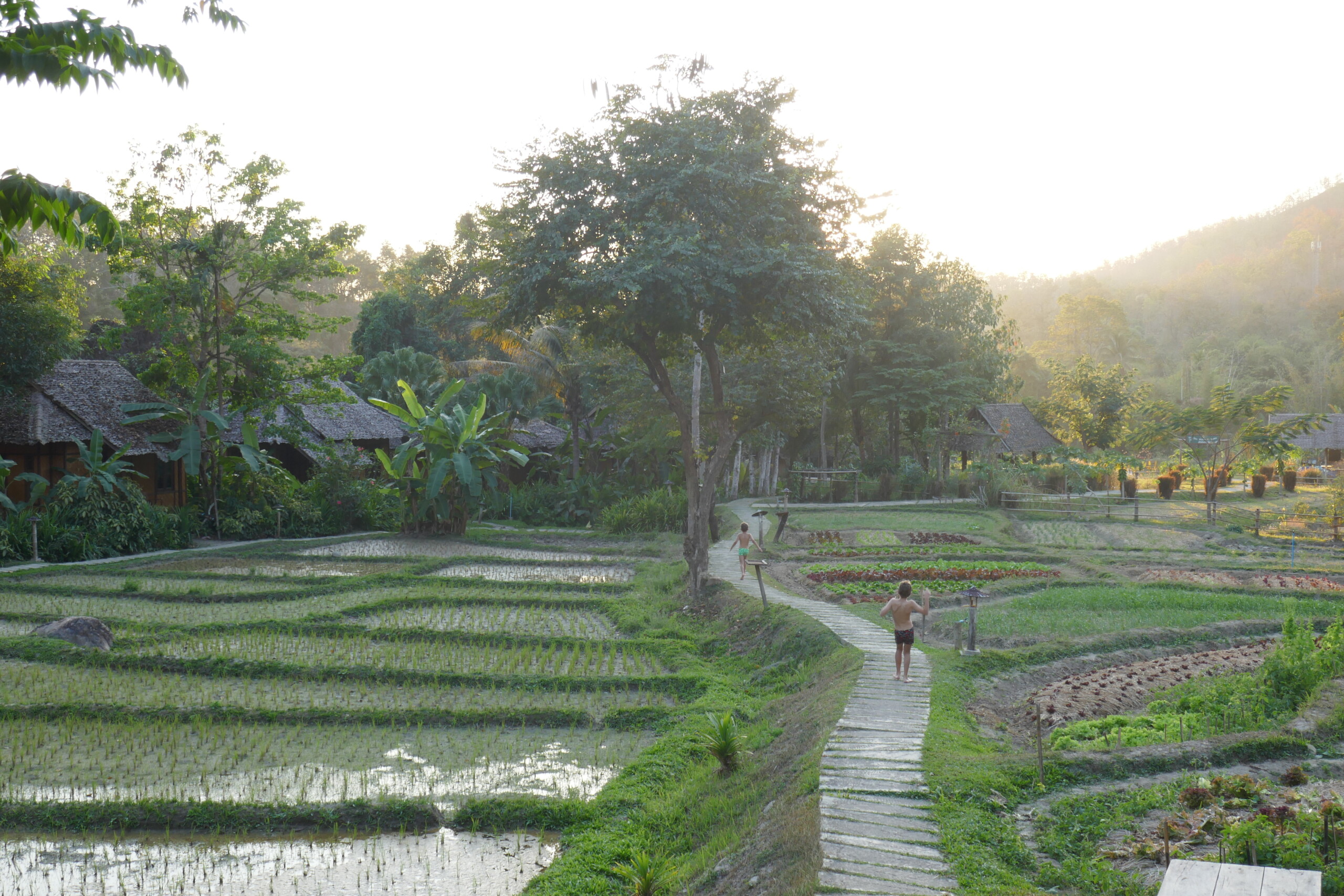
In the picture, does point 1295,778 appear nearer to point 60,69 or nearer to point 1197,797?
point 1197,797

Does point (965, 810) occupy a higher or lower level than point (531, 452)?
lower

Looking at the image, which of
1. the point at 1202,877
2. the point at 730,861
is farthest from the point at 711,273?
the point at 1202,877

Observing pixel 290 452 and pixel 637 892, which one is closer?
pixel 637 892

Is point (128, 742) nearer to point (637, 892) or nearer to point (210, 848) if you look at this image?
point (210, 848)

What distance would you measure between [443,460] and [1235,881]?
21.9 meters

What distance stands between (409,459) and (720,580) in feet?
35.1

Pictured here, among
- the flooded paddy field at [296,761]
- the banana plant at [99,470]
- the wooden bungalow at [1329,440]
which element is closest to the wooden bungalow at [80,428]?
the banana plant at [99,470]

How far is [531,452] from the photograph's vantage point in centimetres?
3653

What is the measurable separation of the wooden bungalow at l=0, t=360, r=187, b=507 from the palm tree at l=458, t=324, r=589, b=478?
37.0 ft

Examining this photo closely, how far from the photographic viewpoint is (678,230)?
→ 14516mm

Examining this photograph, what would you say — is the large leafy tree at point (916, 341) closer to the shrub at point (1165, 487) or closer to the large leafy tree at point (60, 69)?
the shrub at point (1165, 487)

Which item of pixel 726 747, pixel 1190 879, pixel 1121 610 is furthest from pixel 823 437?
pixel 1190 879

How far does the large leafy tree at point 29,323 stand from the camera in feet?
72.0

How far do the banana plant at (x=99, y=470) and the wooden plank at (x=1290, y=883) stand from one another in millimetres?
23002
